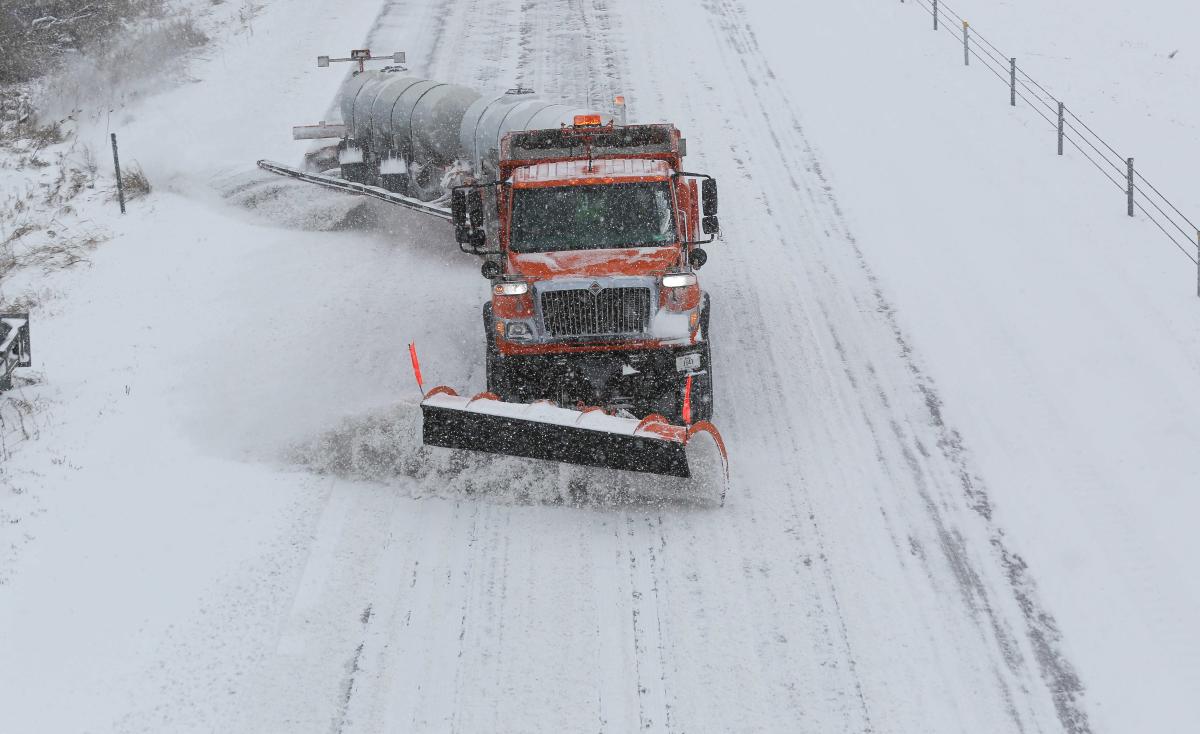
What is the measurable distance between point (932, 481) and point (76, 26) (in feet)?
68.5

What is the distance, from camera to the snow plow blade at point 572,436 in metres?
→ 8.77

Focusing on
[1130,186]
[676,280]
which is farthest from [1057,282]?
[676,280]

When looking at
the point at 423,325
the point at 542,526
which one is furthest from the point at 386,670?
the point at 423,325

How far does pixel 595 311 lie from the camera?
992 centimetres

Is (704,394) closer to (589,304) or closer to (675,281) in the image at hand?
(675,281)

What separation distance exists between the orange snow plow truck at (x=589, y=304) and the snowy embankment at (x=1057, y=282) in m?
2.86

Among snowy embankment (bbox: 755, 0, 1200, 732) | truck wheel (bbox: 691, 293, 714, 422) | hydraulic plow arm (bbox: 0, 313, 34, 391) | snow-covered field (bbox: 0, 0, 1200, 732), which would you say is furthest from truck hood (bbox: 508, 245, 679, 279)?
hydraulic plow arm (bbox: 0, 313, 34, 391)

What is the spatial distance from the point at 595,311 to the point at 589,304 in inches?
3.2

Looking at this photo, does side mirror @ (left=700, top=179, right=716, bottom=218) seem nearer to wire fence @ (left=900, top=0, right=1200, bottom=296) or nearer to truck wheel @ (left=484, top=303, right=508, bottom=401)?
truck wheel @ (left=484, top=303, right=508, bottom=401)

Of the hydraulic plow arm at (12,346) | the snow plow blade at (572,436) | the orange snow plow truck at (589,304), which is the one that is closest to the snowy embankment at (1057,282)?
the snow plow blade at (572,436)

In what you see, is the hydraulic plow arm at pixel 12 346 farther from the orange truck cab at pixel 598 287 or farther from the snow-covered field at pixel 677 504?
the orange truck cab at pixel 598 287

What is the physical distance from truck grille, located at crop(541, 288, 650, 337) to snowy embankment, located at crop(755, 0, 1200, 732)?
327 cm

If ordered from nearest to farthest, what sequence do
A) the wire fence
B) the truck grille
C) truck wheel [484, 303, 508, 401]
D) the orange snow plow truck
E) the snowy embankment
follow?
the snowy embankment, the orange snow plow truck, the truck grille, truck wheel [484, 303, 508, 401], the wire fence

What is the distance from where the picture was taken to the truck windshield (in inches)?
405
